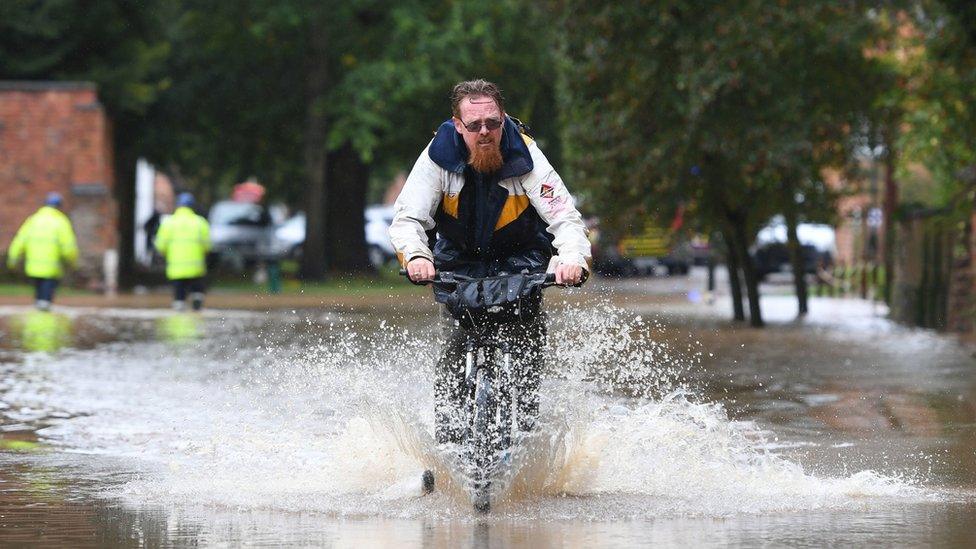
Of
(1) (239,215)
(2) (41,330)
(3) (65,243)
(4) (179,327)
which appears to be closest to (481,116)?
(2) (41,330)

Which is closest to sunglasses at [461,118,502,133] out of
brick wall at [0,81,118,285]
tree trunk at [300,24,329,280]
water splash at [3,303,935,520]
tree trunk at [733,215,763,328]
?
water splash at [3,303,935,520]

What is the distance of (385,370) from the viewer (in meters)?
8.86

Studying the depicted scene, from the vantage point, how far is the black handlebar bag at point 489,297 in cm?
703

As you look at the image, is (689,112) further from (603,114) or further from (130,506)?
(130,506)

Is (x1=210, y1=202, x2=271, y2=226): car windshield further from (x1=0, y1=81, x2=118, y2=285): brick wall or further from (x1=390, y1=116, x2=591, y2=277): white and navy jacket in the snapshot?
(x1=390, y1=116, x2=591, y2=277): white and navy jacket

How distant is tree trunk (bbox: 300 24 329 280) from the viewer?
134 ft

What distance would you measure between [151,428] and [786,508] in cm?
462

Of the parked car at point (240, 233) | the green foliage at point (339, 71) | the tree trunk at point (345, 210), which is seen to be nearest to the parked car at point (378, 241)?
the parked car at point (240, 233)

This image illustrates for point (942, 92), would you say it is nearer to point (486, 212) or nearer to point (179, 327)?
point (179, 327)

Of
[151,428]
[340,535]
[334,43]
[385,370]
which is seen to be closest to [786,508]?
[340,535]

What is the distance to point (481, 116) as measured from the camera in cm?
714

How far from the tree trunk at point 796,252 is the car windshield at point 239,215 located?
24497 millimetres

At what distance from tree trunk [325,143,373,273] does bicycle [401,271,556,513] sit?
37.2 m

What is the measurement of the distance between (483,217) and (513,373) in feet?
2.16
